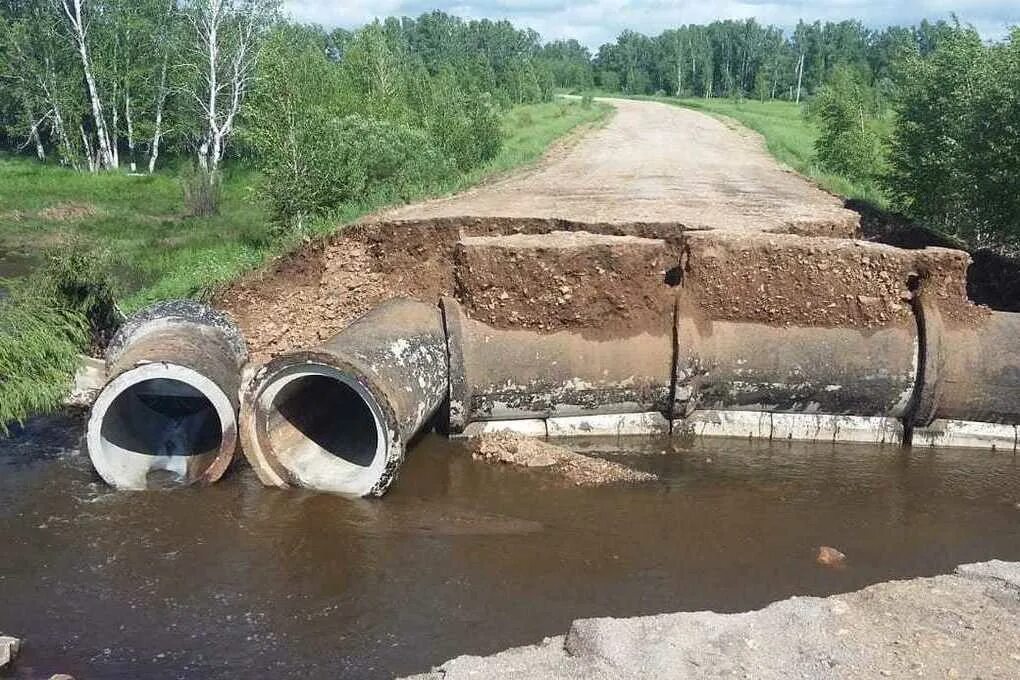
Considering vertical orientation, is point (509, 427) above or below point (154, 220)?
below

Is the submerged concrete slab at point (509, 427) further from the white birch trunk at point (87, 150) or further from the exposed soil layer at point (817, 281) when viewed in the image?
the white birch trunk at point (87, 150)

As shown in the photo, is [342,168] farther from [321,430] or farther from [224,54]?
[224,54]

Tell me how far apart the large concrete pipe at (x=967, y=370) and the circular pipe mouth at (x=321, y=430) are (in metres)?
6.42

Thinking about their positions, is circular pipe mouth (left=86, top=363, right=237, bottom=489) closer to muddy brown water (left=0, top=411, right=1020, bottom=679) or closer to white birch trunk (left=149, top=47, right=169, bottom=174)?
muddy brown water (left=0, top=411, right=1020, bottom=679)

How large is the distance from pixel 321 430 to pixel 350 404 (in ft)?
2.71

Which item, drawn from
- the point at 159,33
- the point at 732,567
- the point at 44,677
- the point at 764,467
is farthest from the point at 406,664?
the point at 159,33

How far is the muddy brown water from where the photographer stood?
6656 millimetres

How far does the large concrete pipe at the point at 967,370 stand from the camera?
10438mm

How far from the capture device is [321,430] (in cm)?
1015

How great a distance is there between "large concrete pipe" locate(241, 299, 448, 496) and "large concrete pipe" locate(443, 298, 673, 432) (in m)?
0.31

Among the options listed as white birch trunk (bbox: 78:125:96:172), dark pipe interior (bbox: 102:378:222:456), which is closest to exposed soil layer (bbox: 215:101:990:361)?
dark pipe interior (bbox: 102:378:222:456)

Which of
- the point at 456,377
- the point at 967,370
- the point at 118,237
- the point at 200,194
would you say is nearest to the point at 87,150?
the point at 200,194

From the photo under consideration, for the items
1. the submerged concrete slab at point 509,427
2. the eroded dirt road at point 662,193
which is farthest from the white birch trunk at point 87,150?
the submerged concrete slab at point 509,427

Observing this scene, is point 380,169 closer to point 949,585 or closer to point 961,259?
point 961,259
